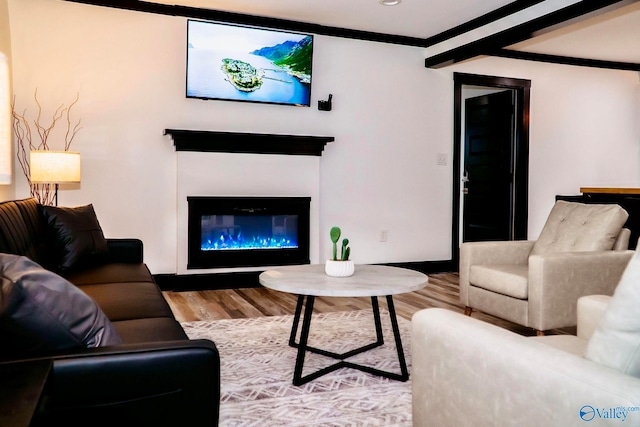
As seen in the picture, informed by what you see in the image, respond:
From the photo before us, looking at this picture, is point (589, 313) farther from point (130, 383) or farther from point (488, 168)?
point (488, 168)

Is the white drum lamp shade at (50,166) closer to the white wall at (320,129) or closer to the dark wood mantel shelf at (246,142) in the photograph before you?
the white wall at (320,129)

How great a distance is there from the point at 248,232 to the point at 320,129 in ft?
4.04

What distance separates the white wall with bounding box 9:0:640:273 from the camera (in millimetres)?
4328

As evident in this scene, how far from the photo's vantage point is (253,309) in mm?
3967

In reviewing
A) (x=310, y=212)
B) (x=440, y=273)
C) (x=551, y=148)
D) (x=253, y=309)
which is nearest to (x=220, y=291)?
(x=253, y=309)

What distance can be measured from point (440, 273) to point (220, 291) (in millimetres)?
2422

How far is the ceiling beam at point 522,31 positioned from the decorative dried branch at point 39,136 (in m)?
3.43

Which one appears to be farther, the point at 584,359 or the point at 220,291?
the point at 220,291

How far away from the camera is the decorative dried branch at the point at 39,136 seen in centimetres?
413

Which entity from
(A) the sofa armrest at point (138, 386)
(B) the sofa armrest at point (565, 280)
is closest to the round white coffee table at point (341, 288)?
(B) the sofa armrest at point (565, 280)

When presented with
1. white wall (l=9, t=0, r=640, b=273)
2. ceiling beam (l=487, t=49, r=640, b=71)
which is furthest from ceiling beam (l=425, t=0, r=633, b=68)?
ceiling beam (l=487, t=49, r=640, b=71)

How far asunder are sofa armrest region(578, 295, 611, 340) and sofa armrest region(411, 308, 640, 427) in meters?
0.64

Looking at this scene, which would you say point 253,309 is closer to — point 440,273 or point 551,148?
point 440,273

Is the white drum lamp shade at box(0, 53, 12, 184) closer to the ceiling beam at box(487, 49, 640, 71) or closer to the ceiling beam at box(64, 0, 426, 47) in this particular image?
the ceiling beam at box(64, 0, 426, 47)
